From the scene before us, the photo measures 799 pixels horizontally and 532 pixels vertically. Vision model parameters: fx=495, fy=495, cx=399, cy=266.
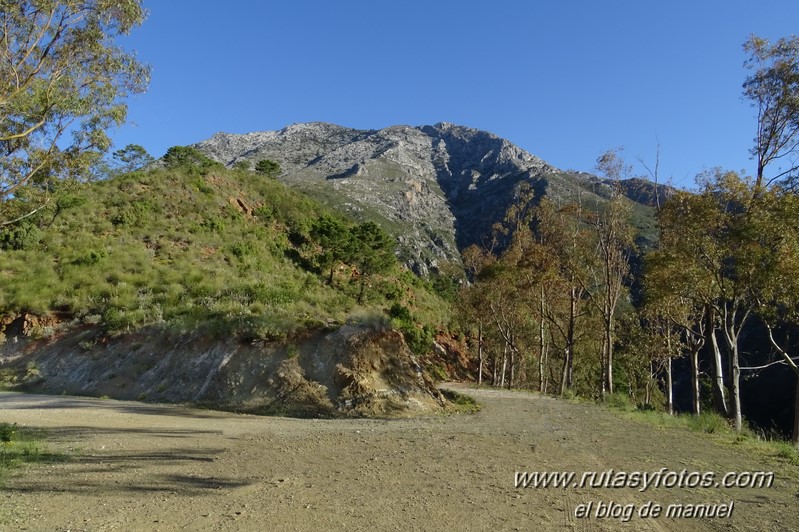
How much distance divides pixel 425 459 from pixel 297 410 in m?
7.15

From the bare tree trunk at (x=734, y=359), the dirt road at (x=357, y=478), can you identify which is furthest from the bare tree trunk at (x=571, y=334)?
the dirt road at (x=357, y=478)

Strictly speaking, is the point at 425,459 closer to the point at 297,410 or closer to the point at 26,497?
the point at 26,497

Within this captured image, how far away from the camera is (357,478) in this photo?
7.14 meters

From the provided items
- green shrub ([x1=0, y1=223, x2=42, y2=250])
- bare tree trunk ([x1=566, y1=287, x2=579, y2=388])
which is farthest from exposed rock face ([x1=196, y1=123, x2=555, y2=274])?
green shrub ([x1=0, y1=223, x2=42, y2=250])

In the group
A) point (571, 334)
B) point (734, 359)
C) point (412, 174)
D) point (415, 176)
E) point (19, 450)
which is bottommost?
point (19, 450)

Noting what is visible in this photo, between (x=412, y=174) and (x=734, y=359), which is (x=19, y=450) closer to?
(x=734, y=359)

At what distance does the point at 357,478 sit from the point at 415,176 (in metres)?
148

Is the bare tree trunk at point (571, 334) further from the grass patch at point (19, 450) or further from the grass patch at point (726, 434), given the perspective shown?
the grass patch at point (19, 450)

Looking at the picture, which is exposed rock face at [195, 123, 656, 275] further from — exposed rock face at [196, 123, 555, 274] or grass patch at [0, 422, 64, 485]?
grass patch at [0, 422, 64, 485]

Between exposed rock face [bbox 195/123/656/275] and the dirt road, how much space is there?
227ft

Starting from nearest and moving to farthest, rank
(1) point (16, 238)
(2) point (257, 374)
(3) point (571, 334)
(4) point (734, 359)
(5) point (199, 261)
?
1. (2) point (257, 374)
2. (4) point (734, 359)
3. (3) point (571, 334)
4. (1) point (16, 238)
5. (5) point (199, 261)

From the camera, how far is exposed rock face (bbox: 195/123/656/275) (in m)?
109

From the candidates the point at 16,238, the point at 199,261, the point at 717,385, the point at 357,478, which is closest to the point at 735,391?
the point at 717,385

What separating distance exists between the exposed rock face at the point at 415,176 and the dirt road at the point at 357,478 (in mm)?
69200
